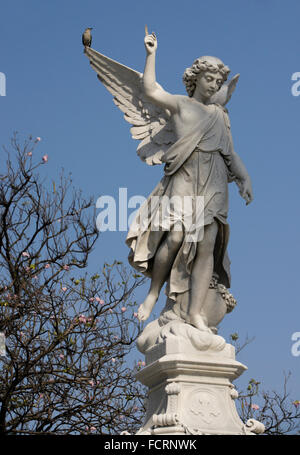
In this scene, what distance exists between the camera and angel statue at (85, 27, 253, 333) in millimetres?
6363

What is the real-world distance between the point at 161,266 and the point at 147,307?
0.39m

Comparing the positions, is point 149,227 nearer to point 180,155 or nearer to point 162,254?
point 162,254

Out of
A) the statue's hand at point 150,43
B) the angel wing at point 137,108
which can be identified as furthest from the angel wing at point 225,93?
the statue's hand at point 150,43

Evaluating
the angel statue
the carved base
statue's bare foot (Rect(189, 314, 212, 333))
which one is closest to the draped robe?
the angel statue

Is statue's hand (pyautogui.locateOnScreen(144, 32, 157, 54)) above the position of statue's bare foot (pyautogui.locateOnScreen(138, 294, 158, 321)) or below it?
above

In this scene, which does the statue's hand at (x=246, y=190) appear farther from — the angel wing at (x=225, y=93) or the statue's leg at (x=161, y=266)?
the angel wing at (x=225, y=93)

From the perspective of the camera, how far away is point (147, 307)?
6539 mm

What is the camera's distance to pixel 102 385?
Answer: 1062cm

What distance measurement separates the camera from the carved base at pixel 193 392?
18.8ft

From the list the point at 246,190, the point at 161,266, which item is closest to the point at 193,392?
the point at 161,266

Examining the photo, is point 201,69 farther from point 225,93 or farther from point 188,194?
point 188,194

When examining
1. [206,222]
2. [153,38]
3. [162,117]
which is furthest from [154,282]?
[153,38]

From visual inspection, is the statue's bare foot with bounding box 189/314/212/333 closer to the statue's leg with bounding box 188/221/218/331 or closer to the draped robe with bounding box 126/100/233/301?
the statue's leg with bounding box 188/221/218/331

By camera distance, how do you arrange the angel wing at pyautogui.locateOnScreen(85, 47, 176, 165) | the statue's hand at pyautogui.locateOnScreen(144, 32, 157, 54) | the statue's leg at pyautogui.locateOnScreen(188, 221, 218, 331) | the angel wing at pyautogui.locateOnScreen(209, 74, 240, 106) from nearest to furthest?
the statue's leg at pyautogui.locateOnScreen(188, 221, 218, 331) < the statue's hand at pyautogui.locateOnScreen(144, 32, 157, 54) < the angel wing at pyautogui.locateOnScreen(85, 47, 176, 165) < the angel wing at pyautogui.locateOnScreen(209, 74, 240, 106)
